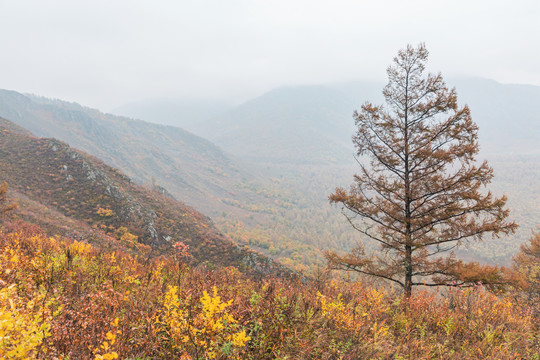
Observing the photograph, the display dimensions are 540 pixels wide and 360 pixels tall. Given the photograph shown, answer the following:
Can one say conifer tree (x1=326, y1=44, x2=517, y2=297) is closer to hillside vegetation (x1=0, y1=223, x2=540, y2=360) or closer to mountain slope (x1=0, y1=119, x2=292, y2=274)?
hillside vegetation (x1=0, y1=223, x2=540, y2=360)

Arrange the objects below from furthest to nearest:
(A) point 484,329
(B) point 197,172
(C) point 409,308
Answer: (B) point 197,172
(C) point 409,308
(A) point 484,329

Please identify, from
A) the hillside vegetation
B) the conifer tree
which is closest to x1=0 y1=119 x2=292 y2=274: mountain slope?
the conifer tree

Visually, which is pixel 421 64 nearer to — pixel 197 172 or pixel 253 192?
pixel 253 192

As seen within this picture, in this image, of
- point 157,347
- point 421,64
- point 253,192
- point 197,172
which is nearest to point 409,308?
point 157,347

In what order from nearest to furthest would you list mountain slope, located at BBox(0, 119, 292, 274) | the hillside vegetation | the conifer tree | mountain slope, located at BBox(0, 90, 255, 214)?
the hillside vegetation
the conifer tree
mountain slope, located at BBox(0, 119, 292, 274)
mountain slope, located at BBox(0, 90, 255, 214)

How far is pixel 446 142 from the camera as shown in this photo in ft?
26.2

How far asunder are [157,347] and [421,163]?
8645 millimetres

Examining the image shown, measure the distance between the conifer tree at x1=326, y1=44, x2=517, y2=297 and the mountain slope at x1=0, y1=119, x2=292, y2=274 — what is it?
1031 centimetres

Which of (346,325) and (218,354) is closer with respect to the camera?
(218,354)

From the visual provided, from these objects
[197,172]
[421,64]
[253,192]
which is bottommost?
[253,192]

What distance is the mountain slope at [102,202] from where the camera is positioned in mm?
17859

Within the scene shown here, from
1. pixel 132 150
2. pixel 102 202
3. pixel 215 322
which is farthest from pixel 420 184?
pixel 132 150

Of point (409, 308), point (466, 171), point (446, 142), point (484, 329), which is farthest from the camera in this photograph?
point (446, 142)

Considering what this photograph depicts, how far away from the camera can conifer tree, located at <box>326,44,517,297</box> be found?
24.3 feet
